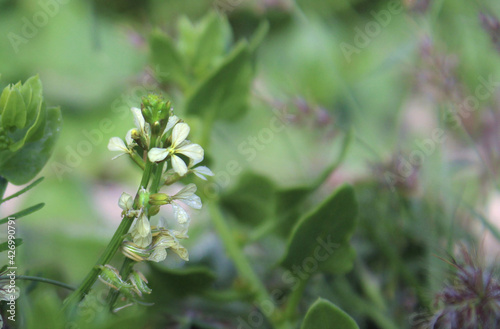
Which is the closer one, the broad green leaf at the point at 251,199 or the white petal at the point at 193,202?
the white petal at the point at 193,202

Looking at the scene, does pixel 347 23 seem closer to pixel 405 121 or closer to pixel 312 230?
pixel 405 121

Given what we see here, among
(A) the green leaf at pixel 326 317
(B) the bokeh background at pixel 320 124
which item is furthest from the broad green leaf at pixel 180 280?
(A) the green leaf at pixel 326 317

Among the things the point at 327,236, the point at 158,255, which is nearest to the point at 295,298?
the point at 327,236

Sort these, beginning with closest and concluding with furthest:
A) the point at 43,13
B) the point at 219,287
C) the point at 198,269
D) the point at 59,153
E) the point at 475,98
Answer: the point at 198,269, the point at 219,287, the point at 475,98, the point at 59,153, the point at 43,13

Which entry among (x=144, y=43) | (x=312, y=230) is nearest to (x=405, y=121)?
(x=144, y=43)

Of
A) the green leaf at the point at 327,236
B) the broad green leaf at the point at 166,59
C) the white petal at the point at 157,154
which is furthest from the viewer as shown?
the broad green leaf at the point at 166,59

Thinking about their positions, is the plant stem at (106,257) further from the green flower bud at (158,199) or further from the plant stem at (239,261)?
the plant stem at (239,261)

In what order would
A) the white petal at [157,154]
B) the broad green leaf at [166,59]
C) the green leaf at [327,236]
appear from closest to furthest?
1. the white petal at [157,154]
2. the green leaf at [327,236]
3. the broad green leaf at [166,59]
